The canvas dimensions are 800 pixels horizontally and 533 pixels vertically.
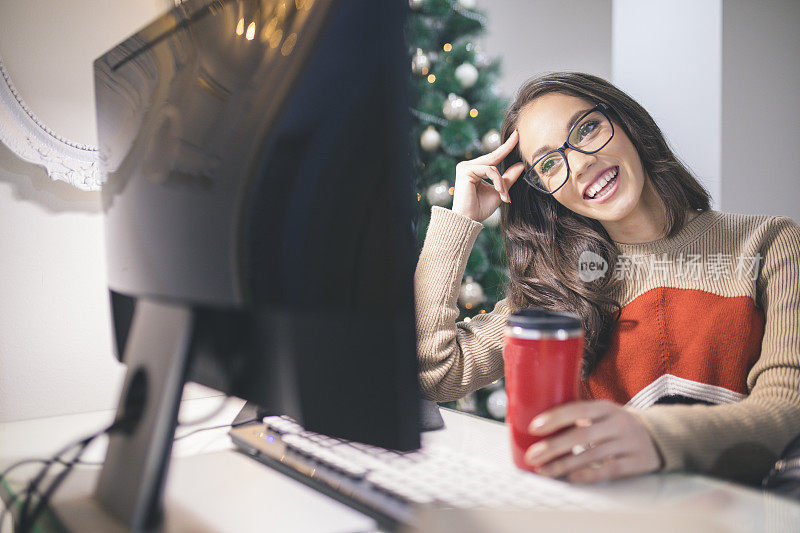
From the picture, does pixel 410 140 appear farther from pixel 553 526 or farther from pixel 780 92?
pixel 780 92

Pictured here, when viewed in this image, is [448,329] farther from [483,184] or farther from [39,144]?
[39,144]

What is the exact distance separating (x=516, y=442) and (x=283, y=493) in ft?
0.76

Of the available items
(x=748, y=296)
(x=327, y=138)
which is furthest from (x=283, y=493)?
(x=748, y=296)

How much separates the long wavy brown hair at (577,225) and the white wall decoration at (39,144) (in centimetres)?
91

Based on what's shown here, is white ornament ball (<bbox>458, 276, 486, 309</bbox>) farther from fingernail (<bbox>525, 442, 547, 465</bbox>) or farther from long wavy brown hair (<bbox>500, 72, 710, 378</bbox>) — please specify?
fingernail (<bbox>525, 442, 547, 465</bbox>)

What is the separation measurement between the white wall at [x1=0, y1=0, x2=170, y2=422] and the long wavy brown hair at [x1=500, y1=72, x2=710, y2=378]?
88cm

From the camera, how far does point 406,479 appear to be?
1.75 feet

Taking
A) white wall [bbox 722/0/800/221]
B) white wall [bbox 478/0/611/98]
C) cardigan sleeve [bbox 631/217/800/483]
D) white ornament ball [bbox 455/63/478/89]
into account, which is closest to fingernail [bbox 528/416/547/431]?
cardigan sleeve [bbox 631/217/800/483]

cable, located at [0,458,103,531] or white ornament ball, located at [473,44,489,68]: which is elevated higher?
white ornament ball, located at [473,44,489,68]

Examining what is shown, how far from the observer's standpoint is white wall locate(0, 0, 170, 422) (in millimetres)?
1043

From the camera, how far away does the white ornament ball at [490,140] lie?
7.27ft

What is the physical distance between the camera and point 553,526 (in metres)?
0.45

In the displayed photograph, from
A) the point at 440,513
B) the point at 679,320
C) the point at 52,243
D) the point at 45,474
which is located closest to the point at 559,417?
the point at 440,513

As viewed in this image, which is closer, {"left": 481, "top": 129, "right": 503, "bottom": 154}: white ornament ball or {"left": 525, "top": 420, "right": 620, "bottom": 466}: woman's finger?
{"left": 525, "top": 420, "right": 620, "bottom": 466}: woman's finger
